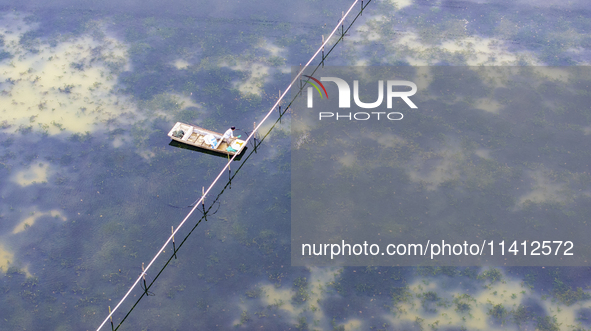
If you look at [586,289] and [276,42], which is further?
[276,42]

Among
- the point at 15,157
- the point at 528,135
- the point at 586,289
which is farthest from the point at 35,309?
the point at 528,135

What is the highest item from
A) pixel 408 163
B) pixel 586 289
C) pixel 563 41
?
pixel 563 41

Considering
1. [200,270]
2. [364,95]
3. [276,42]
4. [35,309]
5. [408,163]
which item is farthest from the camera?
[276,42]

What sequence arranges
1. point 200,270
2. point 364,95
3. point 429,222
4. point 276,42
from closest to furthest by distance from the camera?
point 200,270 → point 429,222 → point 364,95 → point 276,42

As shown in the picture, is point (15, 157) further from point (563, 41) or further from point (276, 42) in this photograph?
point (563, 41)

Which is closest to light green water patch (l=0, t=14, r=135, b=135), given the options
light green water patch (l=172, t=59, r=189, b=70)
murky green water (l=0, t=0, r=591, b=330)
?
murky green water (l=0, t=0, r=591, b=330)
